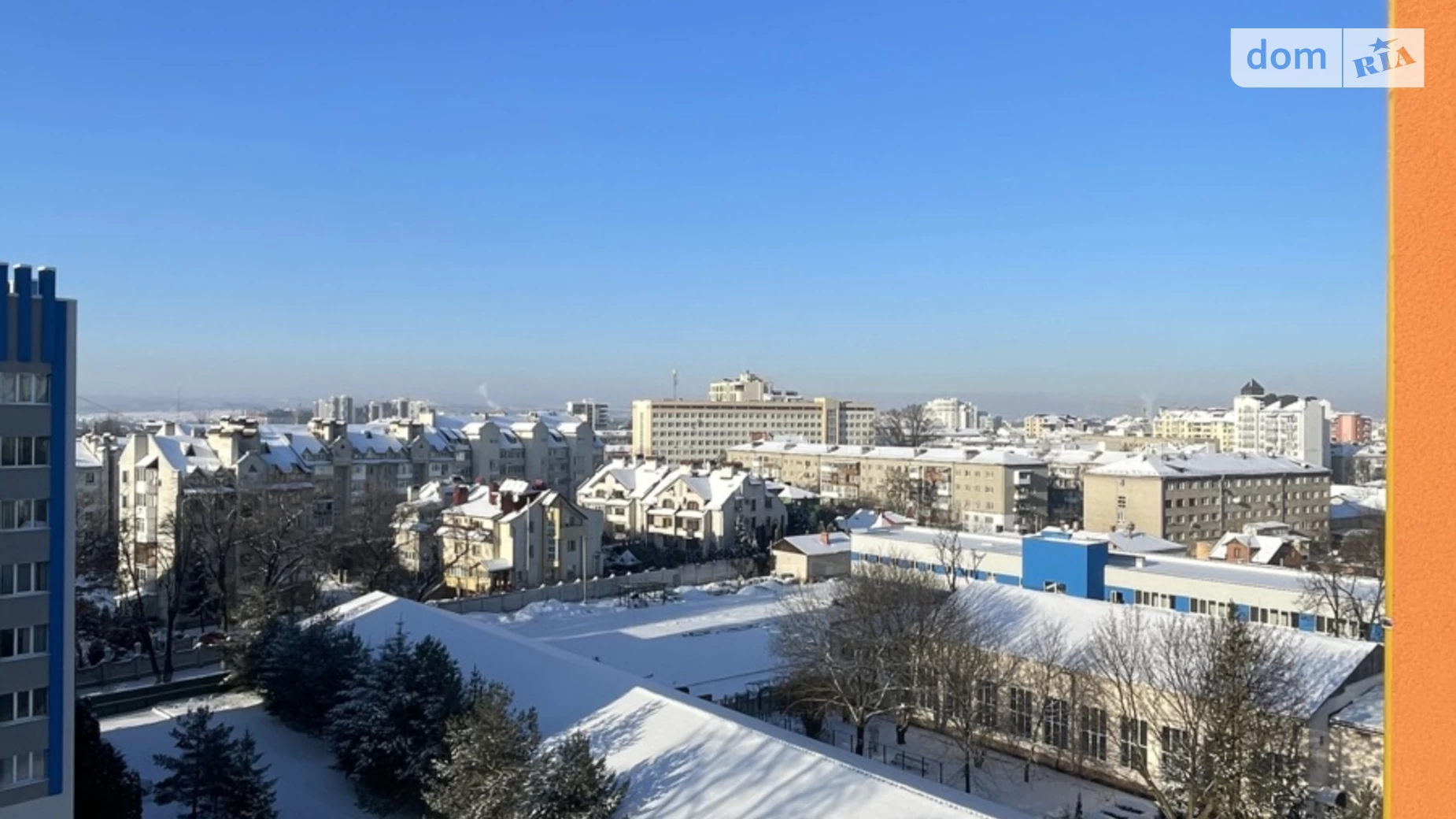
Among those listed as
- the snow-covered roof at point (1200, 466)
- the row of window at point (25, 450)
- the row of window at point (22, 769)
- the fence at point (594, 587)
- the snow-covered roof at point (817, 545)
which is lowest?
the fence at point (594, 587)

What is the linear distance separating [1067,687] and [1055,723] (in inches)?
28.4

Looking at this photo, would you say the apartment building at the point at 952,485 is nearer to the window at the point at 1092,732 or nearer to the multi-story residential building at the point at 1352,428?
the window at the point at 1092,732

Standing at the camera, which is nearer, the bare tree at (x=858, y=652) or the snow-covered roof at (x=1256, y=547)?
the bare tree at (x=858, y=652)

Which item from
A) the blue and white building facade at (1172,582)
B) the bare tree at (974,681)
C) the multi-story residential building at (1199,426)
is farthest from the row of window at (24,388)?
the multi-story residential building at (1199,426)

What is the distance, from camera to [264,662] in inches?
694

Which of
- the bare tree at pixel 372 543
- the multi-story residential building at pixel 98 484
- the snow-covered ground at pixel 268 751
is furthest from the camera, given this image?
the multi-story residential building at pixel 98 484

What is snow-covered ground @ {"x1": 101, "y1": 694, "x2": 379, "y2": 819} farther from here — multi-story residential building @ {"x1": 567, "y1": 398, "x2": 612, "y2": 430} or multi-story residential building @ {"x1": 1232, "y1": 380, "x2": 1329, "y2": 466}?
multi-story residential building @ {"x1": 567, "y1": 398, "x2": 612, "y2": 430}

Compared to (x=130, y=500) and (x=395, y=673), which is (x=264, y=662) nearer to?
(x=395, y=673)

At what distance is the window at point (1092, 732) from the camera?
1597 cm

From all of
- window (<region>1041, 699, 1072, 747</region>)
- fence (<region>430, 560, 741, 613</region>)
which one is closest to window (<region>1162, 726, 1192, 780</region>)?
window (<region>1041, 699, 1072, 747</region>)

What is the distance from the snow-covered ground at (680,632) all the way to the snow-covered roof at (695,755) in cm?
400

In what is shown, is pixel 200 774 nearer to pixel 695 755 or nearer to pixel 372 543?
pixel 695 755

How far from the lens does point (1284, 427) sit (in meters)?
84.1

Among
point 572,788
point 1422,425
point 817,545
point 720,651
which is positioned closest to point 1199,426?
point 817,545
